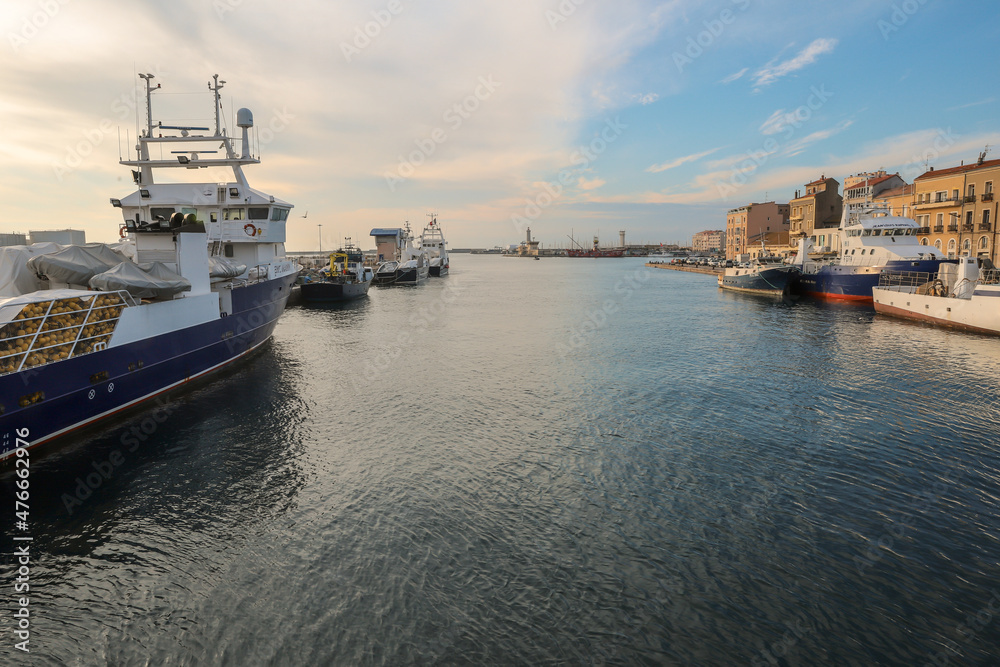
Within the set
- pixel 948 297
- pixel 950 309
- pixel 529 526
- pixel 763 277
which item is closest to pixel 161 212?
pixel 529 526

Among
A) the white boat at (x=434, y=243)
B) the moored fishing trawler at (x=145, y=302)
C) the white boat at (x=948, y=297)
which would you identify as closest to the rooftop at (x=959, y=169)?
the white boat at (x=948, y=297)

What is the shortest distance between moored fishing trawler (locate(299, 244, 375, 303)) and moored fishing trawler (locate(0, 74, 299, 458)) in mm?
24730

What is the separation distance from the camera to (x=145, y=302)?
1742cm

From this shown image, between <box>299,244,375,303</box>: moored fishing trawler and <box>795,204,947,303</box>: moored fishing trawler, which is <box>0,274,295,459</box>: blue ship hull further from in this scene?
<box>795,204,947,303</box>: moored fishing trawler

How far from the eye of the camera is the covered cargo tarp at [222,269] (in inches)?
870

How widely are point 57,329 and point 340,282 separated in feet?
144

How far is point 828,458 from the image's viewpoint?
43.1 ft

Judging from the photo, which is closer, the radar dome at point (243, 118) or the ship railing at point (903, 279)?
the radar dome at point (243, 118)

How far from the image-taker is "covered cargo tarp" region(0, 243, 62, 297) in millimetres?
15617

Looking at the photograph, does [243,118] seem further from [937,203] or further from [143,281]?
[937,203]

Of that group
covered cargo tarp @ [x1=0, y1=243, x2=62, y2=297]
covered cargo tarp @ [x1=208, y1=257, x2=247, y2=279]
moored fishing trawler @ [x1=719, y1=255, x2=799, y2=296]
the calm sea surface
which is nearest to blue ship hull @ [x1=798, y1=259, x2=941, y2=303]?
moored fishing trawler @ [x1=719, y1=255, x2=799, y2=296]

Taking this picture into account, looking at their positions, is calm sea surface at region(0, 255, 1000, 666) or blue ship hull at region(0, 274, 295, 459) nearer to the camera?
calm sea surface at region(0, 255, 1000, 666)

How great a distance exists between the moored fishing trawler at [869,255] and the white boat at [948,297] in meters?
1.28

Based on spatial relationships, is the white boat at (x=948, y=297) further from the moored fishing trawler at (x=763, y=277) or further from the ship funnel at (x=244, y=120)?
the ship funnel at (x=244, y=120)
